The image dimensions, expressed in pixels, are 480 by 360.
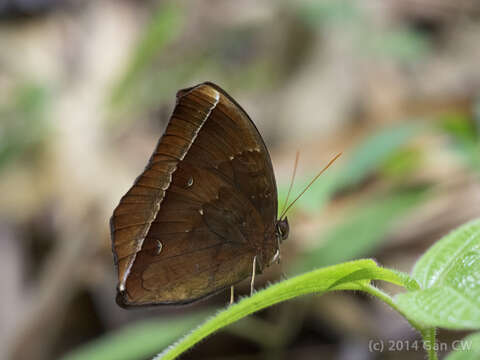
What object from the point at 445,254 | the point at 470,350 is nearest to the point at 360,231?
the point at 445,254

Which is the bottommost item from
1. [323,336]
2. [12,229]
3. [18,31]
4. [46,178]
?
[323,336]

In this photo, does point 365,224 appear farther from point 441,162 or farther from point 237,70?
point 237,70

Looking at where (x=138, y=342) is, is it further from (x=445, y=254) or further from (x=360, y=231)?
(x=445, y=254)

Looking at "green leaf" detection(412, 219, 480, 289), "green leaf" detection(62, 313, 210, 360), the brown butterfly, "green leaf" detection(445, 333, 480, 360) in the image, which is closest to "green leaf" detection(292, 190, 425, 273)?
"green leaf" detection(62, 313, 210, 360)

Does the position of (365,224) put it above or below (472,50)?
below

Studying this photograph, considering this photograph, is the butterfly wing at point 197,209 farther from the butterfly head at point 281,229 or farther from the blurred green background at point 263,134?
the blurred green background at point 263,134

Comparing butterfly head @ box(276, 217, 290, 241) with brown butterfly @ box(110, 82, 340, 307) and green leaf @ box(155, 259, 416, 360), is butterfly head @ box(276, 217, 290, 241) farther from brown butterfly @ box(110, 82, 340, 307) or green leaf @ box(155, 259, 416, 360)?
green leaf @ box(155, 259, 416, 360)

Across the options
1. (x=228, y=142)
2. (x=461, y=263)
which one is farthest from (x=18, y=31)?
(x=461, y=263)

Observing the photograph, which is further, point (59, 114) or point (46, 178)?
point (59, 114)
